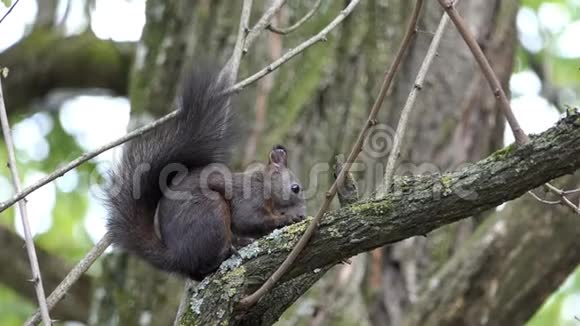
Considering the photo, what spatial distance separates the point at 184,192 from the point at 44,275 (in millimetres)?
2357

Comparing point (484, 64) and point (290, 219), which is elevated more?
point (484, 64)

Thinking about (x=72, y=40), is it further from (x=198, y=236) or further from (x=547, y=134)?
(x=547, y=134)

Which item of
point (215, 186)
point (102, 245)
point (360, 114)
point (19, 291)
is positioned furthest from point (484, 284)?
point (19, 291)

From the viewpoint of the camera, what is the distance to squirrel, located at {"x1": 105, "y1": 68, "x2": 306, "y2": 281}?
2945 mm

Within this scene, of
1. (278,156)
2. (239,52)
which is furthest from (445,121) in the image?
(239,52)

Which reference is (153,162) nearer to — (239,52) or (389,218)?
(239,52)

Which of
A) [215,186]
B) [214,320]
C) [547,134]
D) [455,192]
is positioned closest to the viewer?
[547,134]

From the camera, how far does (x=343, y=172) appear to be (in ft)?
7.22

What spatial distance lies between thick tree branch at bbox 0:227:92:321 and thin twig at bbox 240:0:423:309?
289 centimetres

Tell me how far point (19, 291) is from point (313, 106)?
2.19m

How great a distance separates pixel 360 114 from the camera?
459 centimetres

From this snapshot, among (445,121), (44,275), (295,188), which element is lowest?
(44,275)

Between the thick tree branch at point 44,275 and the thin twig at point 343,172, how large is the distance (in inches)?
114

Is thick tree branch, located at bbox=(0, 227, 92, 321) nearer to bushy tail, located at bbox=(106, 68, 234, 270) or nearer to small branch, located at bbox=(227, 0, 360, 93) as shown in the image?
bushy tail, located at bbox=(106, 68, 234, 270)
